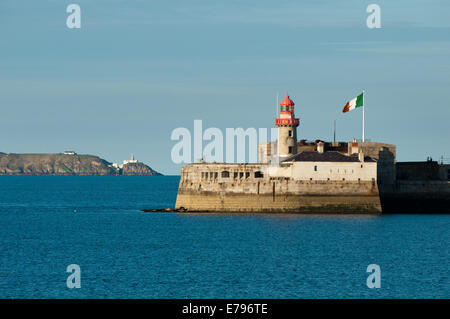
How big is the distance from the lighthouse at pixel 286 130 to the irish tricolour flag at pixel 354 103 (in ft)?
18.3

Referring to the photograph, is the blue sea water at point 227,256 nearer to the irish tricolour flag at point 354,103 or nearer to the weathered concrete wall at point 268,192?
the weathered concrete wall at point 268,192

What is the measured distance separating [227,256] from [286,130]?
36099 mm

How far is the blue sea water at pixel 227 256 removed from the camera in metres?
41.0

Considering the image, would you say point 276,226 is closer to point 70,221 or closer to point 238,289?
point 70,221

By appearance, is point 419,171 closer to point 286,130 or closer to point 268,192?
point 286,130

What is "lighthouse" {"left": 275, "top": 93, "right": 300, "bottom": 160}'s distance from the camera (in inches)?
3504

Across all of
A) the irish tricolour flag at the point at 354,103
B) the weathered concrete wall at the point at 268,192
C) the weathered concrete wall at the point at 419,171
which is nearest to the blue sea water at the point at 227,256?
the weathered concrete wall at the point at 268,192

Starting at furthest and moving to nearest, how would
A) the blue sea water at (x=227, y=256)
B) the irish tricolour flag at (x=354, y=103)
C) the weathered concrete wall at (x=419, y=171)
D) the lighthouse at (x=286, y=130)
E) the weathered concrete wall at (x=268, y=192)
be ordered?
the weathered concrete wall at (x=419, y=171)
the lighthouse at (x=286, y=130)
the irish tricolour flag at (x=354, y=103)
the weathered concrete wall at (x=268, y=192)
the blue sea water at (x=227, y=256)

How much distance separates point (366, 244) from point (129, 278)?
2326 cm

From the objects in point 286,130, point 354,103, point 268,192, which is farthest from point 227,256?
point 354,103

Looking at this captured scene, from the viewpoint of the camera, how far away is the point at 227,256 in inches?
2157

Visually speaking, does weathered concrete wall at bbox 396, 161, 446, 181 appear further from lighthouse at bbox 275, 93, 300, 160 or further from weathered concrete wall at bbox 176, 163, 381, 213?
weathered concrete wall at bbox 176, 163, 381, 213

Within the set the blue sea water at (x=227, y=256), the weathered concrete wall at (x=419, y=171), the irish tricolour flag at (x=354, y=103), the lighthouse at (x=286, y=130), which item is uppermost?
the irish tricolour flag at (x=354, y=103)

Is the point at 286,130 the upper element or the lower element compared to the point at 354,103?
lower
